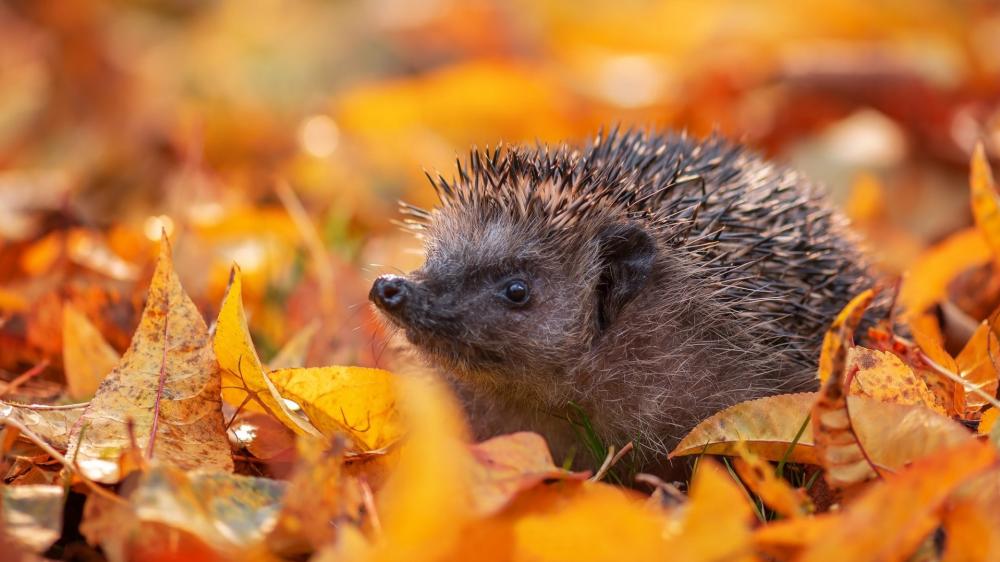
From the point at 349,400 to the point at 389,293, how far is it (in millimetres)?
318

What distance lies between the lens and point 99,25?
307 inches

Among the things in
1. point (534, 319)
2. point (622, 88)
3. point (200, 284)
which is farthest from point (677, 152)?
point (622, 88)

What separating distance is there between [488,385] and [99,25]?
6000 mm

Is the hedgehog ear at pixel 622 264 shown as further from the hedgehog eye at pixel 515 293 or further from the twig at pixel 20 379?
the twig at pixel 20 379

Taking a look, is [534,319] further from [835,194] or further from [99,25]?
[99,25]

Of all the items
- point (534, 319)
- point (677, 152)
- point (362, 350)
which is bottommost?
point (362, 350)

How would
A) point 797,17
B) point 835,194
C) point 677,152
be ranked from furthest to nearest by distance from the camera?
point 797,17, point 835,194, point 677,152

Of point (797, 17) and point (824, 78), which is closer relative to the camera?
point (824, 78)

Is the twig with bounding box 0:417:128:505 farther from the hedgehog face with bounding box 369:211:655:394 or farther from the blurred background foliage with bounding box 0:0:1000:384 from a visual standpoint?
the blurred background foliage with bounding box 0:0:1000:384

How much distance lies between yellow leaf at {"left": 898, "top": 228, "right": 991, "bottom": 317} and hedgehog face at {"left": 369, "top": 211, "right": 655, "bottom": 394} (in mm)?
1008

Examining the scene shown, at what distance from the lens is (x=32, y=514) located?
2018 millimetres

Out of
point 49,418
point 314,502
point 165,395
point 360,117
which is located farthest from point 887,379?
point 360,117

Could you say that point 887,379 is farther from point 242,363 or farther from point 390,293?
point 242,363

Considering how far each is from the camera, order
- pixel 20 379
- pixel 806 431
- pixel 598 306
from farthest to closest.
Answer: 1. pixel 598 306
2. pixel 20 379
3. pixel 806 431
